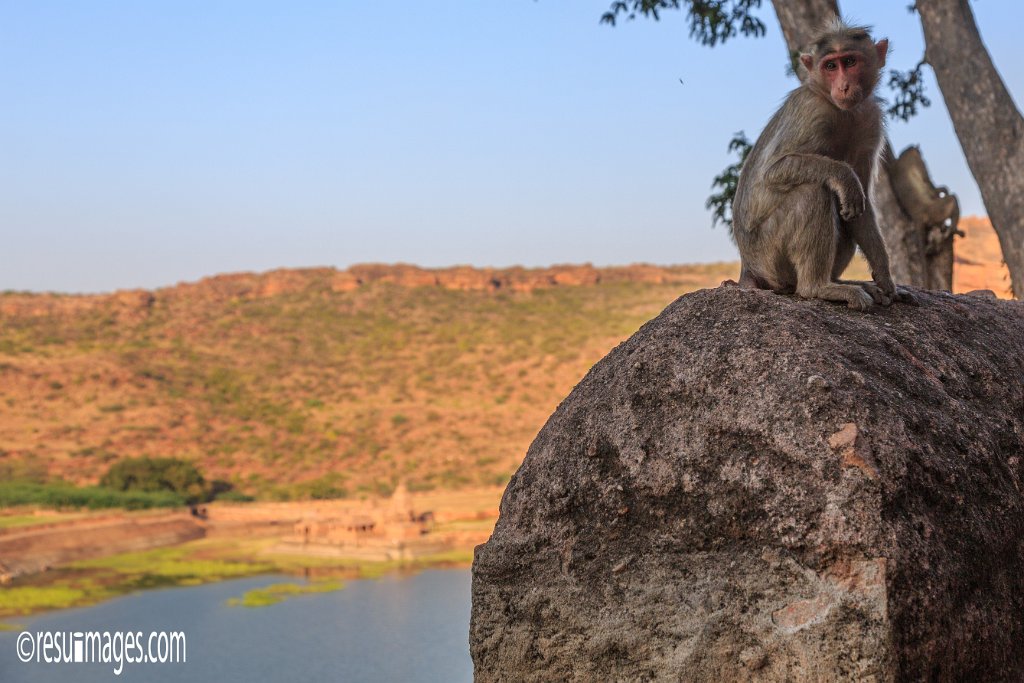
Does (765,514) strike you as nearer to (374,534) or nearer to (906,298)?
(906,298)

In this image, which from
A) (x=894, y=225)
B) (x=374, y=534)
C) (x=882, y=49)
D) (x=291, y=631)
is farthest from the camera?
(x=374, y=534)

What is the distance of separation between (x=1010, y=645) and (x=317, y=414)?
53.8 metres

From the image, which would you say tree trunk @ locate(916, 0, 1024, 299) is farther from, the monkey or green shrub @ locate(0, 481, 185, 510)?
green shrub @ locate(0, 481, 185, 510)

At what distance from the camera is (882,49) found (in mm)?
4410

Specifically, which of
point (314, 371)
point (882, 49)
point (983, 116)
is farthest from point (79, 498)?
point (882, 49)

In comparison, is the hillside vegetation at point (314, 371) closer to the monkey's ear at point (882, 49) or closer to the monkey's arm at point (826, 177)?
the monkey's ear at point (882, 49)

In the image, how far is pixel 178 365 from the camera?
59.4 meters

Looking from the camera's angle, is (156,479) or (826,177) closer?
(826,177)

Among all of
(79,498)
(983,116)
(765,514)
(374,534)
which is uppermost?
(983,116)

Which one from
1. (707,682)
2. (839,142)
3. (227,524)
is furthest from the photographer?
(227,524)

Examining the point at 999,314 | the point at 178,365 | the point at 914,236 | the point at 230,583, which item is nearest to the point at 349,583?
the point at 230,583

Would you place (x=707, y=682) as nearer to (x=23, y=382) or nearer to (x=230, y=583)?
(x=230, y=583)

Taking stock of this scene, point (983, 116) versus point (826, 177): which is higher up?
point (983, 116)

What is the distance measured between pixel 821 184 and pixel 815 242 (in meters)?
0.22
